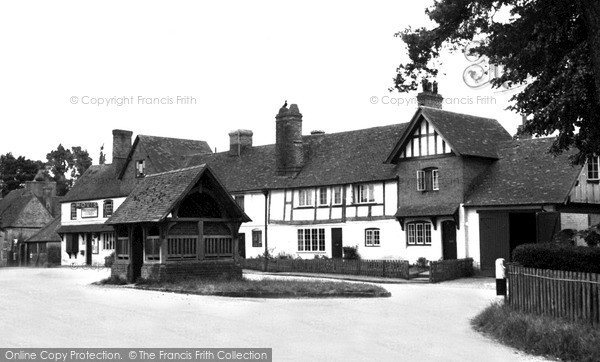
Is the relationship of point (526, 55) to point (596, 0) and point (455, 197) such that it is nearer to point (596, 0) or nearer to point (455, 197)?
point (596, 0)

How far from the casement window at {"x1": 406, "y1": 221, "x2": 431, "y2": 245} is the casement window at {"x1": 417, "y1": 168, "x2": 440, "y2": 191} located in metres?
1.91

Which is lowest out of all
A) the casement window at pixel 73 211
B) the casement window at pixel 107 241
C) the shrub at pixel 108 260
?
the shrub at pixel 108 260

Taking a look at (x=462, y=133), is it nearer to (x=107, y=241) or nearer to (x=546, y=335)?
(x=546, y=335)

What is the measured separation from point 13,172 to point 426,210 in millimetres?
80644

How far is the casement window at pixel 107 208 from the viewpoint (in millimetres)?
61794

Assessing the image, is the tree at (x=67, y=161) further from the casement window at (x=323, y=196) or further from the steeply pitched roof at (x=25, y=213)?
the casement window at (x=323, y=196)

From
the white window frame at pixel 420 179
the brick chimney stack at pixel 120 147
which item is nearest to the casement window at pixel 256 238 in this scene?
the white window frame at pixel 420 179

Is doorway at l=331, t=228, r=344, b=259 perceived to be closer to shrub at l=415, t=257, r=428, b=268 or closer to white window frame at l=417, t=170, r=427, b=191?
shrub at l=415, t=257, r=428, b=268

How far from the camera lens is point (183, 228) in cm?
3083

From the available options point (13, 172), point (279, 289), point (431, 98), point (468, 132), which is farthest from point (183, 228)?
point (13, 172)

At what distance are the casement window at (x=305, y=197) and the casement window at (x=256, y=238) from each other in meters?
4.11

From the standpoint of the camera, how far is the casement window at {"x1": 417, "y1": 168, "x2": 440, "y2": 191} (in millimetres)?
40625


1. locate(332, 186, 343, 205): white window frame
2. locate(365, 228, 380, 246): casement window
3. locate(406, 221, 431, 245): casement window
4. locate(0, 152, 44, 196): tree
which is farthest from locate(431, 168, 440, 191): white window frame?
locate(0, 152, 44, 196): tree

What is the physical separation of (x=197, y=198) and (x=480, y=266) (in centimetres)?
1497
